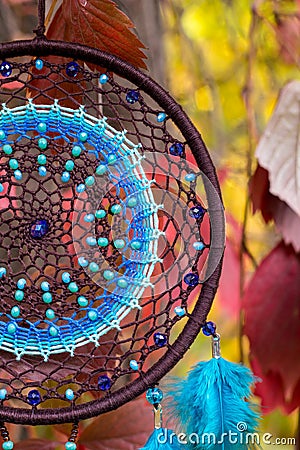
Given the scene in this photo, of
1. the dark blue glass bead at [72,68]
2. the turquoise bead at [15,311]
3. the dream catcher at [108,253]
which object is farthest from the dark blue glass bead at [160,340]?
the dark blue glass bead at [72,68]

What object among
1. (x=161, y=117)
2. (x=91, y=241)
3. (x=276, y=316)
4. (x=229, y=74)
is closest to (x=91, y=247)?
(x=91, y=241)

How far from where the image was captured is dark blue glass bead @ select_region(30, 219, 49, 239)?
1.56ft

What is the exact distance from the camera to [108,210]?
0.48 meters

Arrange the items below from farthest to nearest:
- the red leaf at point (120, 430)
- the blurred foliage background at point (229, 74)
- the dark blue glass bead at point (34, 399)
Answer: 1. the blurred foliage background at point (229, 74)
2. the red leaf at point (120, 430)
3. the dark blue glass bead at point (34, 399)

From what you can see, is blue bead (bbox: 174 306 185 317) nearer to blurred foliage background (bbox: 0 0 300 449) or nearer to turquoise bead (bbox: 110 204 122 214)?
turquoise bead (bbox: 110 204 122 214)

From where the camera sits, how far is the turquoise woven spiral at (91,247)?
471 millimetres

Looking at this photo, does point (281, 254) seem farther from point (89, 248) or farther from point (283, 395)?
point (89, 248)

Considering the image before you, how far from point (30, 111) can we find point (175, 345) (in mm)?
204

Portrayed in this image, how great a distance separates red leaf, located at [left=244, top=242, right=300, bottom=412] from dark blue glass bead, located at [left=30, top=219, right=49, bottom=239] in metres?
0.35

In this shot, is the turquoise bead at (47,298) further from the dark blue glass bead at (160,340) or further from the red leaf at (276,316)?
the red leaf at (276,316)

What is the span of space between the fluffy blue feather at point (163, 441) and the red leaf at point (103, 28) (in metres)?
0.28

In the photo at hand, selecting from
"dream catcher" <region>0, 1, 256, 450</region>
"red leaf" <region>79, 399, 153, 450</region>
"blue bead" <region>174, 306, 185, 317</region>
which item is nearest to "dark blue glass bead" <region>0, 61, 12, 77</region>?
"dream catcher" <region>0, 1, 256, 450</region>

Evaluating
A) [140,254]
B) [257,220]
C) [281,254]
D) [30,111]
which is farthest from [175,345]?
[257,220]

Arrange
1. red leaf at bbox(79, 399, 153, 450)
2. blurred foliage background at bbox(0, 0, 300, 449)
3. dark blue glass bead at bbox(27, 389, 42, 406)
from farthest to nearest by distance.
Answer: blurred foliage background at bbox(0, 0, 300, 449), red leaf at bbox(79, 399, 153, 450), dark blue glass bead at bbox(27, 389, 42, 406)
